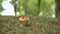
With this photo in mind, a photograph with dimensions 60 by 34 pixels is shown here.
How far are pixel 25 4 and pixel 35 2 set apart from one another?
144 centimetres

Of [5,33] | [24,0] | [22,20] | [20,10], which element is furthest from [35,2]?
[5,33]

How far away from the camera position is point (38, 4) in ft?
54.0

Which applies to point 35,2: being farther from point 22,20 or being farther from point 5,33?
point 5,33

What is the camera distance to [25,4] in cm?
1747

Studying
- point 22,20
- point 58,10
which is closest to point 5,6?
point 58,10

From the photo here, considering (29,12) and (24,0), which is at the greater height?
(24,0)

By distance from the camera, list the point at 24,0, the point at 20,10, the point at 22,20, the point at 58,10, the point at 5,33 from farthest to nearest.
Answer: the point at 20,10 < the point at 24,0 < the point at 58,10 < the point at 22,20 < the point at 5,33

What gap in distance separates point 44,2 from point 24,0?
2.29 m

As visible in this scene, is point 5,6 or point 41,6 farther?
point 5,6

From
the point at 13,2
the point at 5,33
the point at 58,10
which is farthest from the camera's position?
the point at 13,2

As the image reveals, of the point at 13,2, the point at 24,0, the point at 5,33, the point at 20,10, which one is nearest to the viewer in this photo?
the point at 5,33

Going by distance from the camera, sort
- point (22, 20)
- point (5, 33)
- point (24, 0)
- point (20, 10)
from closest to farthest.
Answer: point (5, 33), point (22, 20), point (24, 0), point (20, 10)

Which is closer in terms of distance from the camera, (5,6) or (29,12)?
(29,12)

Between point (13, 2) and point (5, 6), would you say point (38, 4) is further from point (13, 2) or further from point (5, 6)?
point (5, 6)
